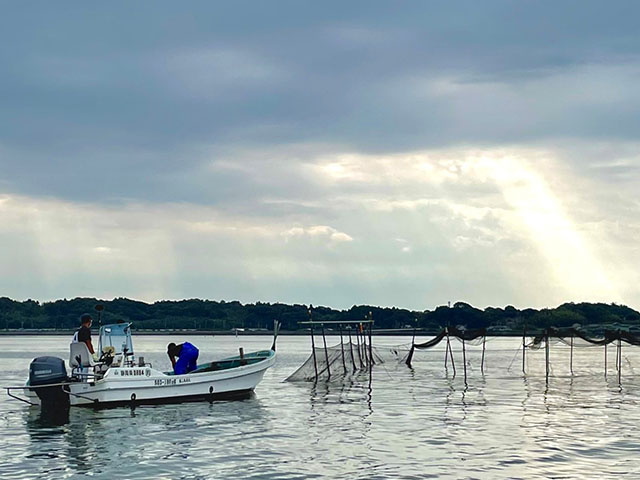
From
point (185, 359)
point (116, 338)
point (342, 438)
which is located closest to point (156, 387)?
point (185, 359)

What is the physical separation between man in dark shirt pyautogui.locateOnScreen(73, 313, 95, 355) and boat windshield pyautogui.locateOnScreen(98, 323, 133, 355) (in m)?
1.64

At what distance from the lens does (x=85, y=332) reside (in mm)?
31062

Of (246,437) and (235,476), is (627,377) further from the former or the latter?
(235,476)

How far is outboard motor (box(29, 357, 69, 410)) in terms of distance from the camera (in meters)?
30.6

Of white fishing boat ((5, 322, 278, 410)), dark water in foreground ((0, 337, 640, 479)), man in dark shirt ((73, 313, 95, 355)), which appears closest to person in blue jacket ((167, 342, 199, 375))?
white fishing boat ((5, 322, 278, 410))

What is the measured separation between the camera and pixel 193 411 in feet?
105

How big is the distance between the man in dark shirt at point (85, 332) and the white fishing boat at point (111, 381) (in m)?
0.23

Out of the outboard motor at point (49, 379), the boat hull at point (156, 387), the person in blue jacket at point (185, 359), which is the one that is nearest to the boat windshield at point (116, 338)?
the boat hull at point (156, 387)

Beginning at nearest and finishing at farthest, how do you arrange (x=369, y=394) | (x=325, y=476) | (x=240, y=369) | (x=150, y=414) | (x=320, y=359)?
(x=325, y=476)
(x=150, y=414)
(x=240, y=369)
(x=369, y=394)
(x=320, y=359)

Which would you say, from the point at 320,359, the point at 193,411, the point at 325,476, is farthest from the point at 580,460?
the point at 320,359

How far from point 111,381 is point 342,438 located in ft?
33.7

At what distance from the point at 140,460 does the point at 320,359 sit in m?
30.8

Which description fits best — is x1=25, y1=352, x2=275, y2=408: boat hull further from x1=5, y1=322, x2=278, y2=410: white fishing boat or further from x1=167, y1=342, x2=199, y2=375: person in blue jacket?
x1=167, y1=342, x2=199, y2=375: person in blue jacket

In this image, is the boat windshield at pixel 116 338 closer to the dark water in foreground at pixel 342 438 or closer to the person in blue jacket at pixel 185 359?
the person in blue jacket at pixel 185 359
